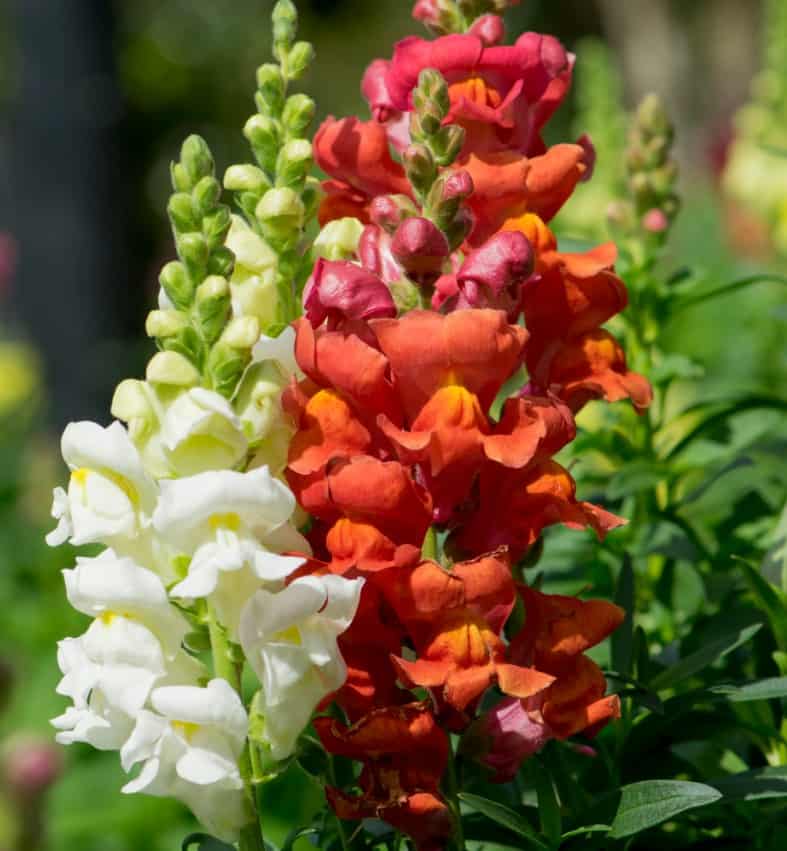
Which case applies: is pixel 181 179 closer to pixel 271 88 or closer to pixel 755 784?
pixel 271 88

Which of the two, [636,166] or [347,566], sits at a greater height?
[636,166]

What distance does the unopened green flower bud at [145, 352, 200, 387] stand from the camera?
3.28 ft

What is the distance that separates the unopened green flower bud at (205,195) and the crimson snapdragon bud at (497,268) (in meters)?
0.17

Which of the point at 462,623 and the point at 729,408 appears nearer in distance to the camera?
the point at 462,623

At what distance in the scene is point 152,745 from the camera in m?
0.98

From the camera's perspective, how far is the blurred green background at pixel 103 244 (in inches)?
118

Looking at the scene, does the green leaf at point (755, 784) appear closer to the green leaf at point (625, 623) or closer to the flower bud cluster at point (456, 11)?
Answer: the green leaf at point (625, 623)

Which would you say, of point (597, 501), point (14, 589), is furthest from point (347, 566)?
point (14, 589)

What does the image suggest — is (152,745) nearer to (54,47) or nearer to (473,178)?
(473,178)

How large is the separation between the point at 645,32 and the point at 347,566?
52.6 feet

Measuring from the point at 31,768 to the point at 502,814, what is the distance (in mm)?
1723

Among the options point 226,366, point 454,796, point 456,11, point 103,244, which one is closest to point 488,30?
point 456,11

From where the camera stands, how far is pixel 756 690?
1110mm

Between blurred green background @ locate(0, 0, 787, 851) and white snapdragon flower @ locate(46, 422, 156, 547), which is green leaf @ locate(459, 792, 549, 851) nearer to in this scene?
white snapdragon flower @ locate(46, 422, 156, 547)
